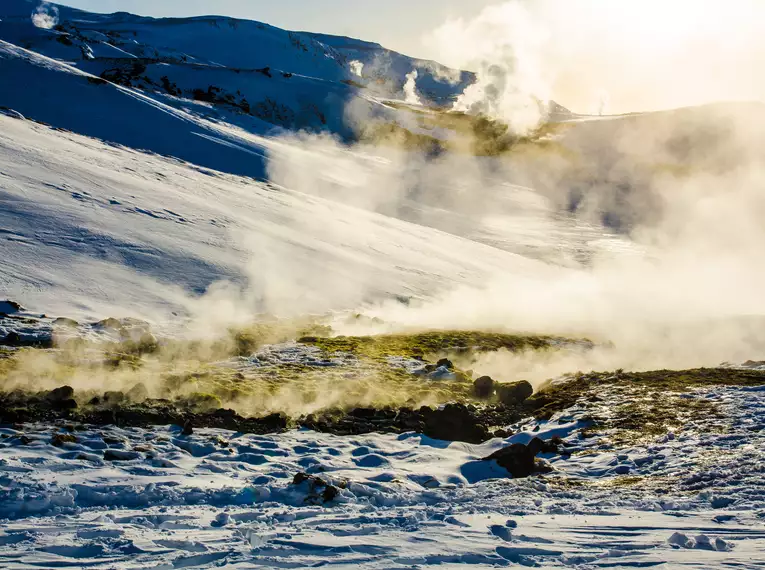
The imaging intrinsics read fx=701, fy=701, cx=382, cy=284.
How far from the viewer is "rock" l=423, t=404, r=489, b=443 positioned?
1212cm

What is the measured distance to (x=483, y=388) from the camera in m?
15.2

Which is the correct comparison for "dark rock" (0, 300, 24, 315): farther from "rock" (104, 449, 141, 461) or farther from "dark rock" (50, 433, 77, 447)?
"rock" (104, 449, 141, 461)

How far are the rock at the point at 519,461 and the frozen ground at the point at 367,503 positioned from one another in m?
0.19

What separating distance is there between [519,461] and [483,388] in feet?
16.0

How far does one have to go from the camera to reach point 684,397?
14.5 m

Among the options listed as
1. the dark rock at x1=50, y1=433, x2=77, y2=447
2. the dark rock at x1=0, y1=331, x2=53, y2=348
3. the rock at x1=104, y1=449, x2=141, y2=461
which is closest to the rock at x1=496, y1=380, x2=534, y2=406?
the rock at x1=104, y1=449, x2=141, y2=461

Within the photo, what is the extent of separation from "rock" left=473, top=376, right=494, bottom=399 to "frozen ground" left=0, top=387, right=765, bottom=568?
3.08 m

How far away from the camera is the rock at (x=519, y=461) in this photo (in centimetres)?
1029

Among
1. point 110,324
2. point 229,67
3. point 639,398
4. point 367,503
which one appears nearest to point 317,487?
point 367,503

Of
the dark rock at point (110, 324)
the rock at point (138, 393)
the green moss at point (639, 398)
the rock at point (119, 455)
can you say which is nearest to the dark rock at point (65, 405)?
the rock at point (138, 393)

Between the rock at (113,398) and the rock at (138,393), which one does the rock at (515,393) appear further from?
the rock at (113,398)

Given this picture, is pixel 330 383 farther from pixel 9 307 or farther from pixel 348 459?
pixel 9 307

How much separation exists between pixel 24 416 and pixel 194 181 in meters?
28.2

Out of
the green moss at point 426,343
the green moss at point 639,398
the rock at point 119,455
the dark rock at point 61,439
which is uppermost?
the green moss at point 639,398
